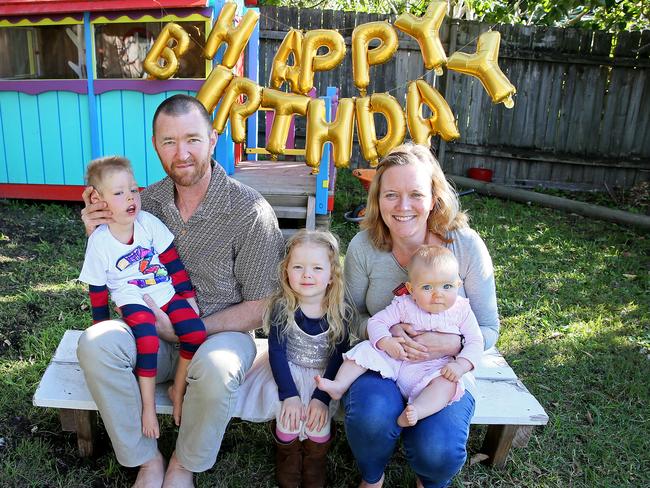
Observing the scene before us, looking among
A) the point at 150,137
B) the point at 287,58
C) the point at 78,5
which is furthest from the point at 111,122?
the point at 287,58

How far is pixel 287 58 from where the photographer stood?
278 centimetres

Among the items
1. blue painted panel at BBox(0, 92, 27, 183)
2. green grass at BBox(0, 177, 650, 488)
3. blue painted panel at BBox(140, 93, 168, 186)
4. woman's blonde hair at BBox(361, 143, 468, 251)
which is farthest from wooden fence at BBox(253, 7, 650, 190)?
woman's blonde hair at BBox(361, 143, 468, 251)

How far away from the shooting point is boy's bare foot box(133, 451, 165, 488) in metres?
2.12

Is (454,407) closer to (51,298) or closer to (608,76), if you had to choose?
(51,298)

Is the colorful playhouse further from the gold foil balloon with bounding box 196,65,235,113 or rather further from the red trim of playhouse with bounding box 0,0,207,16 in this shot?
the gold foil balloon with bounding box 196,65,235,113

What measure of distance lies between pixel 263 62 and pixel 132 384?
6.17m

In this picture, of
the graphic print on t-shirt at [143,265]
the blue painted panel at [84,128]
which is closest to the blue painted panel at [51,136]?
the blue painted panel at [84,128]

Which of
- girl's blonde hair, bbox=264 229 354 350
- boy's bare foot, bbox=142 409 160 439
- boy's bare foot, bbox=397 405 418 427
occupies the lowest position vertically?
boy's bare foot, bbox=142 409 160 439

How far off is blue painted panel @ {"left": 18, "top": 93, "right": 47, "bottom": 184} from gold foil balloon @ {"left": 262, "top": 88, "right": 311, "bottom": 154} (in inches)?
152

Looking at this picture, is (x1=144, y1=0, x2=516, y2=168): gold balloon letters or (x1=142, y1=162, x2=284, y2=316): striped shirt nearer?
(x1=142, y1=162, x2=284, y2=316): striped shirt

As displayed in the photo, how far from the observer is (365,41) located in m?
2.71

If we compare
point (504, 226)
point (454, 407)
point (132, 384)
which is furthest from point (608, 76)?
point (132, 384)

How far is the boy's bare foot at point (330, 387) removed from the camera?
6.97 feet

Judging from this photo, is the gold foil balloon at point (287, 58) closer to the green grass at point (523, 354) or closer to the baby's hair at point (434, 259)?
the baby's hair at point (434, 259)
